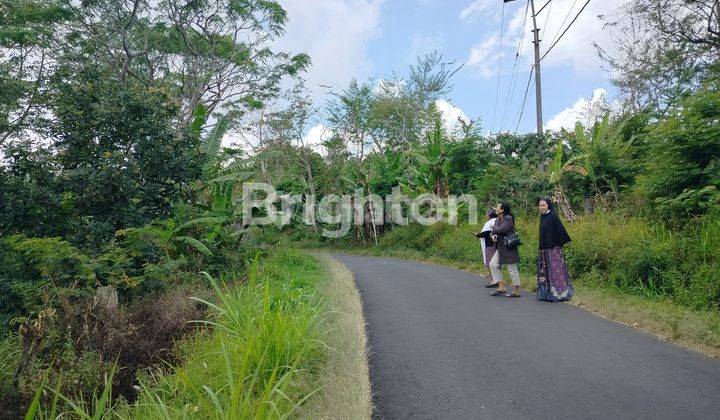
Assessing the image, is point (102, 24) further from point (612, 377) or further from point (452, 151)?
point (612, 377)

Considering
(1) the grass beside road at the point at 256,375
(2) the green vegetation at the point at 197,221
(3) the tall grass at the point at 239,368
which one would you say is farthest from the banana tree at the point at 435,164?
(3) the tall grass at the point at 239,368

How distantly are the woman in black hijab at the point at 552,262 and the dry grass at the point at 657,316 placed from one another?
29 centimetres

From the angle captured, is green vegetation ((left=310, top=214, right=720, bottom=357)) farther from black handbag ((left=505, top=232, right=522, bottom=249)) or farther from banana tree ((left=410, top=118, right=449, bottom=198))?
banana tree ((left=410, top=118, right=449, bottom=198))

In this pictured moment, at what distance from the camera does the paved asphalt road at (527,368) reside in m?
3.99

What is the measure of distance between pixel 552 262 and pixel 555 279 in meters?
0.31

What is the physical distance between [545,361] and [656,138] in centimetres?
694

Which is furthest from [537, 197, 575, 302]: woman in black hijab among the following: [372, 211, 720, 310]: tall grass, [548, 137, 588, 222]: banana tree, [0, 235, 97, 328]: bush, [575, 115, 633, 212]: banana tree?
[0, 235, 97, 328]: bush

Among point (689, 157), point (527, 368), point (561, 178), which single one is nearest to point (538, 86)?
point (561, 178)

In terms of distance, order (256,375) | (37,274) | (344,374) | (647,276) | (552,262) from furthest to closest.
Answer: (647,276) < (552,262) < (37,274) < (344,374) < (256,375)

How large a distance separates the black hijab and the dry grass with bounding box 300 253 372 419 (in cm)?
356

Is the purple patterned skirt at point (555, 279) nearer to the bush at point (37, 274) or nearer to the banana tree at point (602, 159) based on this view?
the banana tree at point (602, 159)

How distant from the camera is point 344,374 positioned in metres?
4.79

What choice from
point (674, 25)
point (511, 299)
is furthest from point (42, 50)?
point (674, 25)

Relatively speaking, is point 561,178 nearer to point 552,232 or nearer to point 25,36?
point 552,232
